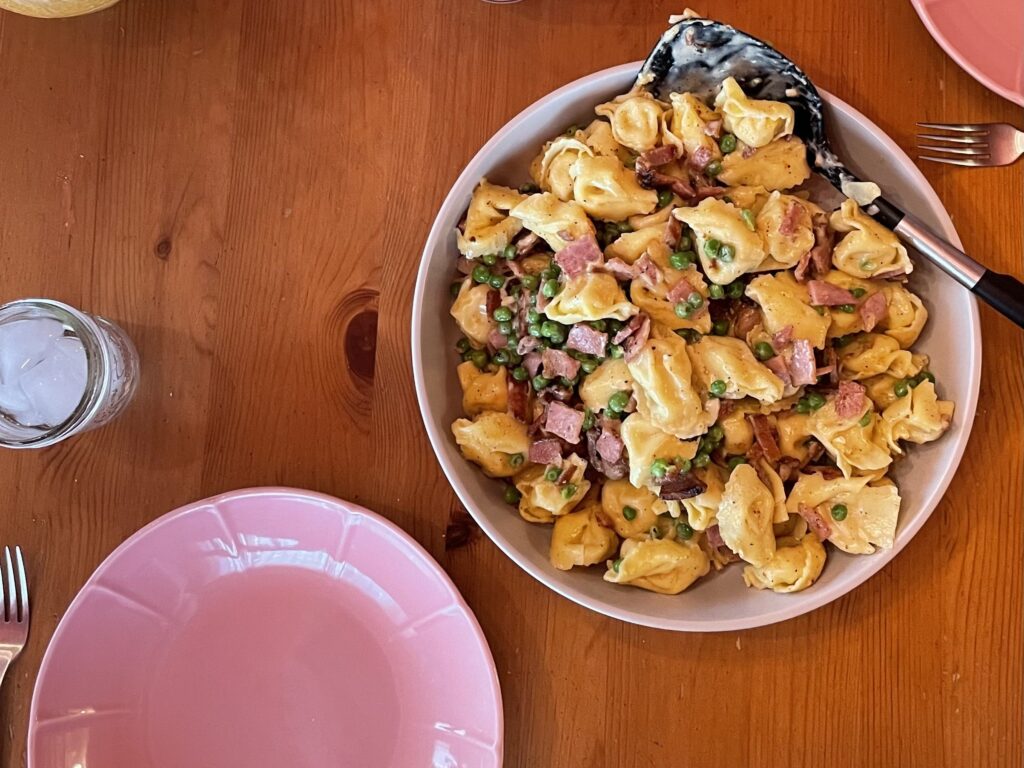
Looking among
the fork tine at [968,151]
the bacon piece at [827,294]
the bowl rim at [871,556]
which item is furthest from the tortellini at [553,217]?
the fork tine at [968,151]

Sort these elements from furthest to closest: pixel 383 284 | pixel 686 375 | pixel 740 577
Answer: pixel 383 284
pixel 740 577
pixel 686 375

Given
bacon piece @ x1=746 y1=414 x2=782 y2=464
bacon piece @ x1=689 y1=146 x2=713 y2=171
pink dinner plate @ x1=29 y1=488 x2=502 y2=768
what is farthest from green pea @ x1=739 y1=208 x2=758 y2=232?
pink dinner plate @ x1=29 y1=488 x2=502 y2=768

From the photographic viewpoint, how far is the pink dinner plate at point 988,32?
1489 mm

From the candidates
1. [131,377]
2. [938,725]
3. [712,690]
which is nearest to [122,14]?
[131,377]

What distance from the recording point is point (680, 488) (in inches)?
54.4

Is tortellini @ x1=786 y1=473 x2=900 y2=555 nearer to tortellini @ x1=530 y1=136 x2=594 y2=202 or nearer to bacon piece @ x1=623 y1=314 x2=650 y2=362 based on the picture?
bacon piece @ x1=623 y1=314 x2=650 y2=362

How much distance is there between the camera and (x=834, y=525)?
140cm

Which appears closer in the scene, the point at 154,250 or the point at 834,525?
the point at 834,525

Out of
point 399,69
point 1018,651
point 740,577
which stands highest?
point 399,69

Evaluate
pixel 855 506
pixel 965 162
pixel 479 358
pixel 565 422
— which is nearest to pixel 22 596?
pixel 479 358

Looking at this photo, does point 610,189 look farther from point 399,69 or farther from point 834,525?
point 834,525

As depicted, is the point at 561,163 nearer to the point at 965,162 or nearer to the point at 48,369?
the point at 965,162

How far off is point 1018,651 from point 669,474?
2.40 ft

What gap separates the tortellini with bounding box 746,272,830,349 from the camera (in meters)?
1.38
